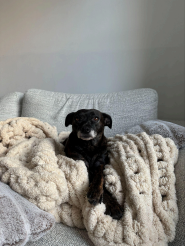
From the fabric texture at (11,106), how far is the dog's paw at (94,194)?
55.0 inches

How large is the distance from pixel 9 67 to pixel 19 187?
7.94ft

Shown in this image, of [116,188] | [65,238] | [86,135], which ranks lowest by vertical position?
[65,238]

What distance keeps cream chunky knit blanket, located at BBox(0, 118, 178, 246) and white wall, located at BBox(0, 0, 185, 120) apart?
1.23 metres

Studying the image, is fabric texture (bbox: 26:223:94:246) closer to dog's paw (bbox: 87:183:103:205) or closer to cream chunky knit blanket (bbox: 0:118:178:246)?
cream chunky knit blanket (bbox: 0:118:178:246)

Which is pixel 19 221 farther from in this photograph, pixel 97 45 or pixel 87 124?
pixel 97 45

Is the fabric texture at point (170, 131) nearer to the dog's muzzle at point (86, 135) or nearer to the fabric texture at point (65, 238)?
the dog's muzzle at point (86, 135)

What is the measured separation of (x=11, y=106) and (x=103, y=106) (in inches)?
40.7

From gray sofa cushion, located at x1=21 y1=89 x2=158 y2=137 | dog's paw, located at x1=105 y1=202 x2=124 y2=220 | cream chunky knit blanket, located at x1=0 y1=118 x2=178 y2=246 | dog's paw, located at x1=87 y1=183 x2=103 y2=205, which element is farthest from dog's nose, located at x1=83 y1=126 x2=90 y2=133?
gray sofa cushion, located at x1=21 y1=89 x2=158 y2=137

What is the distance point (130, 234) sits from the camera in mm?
823

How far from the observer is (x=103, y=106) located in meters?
1.90

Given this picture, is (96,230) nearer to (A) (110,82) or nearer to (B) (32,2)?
(A) (110,82)

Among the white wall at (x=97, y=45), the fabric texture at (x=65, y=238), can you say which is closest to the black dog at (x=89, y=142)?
the fabric texture at (x=65, y=238)

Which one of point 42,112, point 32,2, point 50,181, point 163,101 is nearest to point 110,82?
point 163,101

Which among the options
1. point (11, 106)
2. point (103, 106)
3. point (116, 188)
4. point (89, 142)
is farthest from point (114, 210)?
point (11, 106)
